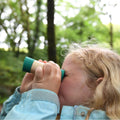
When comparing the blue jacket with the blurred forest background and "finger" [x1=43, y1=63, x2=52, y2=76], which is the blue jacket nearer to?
"finger" [x1=43, y1=63, x2=52, y2=76]

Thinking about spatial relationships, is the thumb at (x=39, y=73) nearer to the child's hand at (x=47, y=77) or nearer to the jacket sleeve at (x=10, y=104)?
the child's hand at (x=47, y=77)

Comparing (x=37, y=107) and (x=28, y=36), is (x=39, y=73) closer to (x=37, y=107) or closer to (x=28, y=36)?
(x=37, y=107)

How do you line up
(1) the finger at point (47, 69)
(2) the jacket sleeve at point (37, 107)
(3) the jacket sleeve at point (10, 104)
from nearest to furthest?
(2) the jacket sleeve at point (37, 107) < (1) the finger at point (47, 69) < (3) the jacket sleeve at point (10, 104)

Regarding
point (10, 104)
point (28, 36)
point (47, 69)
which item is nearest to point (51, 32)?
point (28, 36)

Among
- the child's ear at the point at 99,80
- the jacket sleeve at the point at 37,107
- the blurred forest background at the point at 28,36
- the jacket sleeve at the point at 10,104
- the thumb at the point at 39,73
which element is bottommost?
the jacket sleeve at the point at 10,104

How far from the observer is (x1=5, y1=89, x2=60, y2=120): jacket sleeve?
3.06ft

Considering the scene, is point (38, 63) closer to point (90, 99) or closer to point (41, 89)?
point (41, 89)

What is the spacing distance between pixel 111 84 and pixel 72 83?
0.23 metres

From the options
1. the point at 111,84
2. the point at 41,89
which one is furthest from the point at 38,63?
the point at 111,84

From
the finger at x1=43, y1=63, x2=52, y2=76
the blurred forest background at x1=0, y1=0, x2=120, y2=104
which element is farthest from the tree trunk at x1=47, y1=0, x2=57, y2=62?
the finger at x1=43, y1=63, x2=52, y2=76

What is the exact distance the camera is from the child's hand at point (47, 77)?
1.01 metres

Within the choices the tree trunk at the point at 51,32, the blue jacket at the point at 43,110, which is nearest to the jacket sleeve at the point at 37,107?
the blue jacket at the point at 43,110

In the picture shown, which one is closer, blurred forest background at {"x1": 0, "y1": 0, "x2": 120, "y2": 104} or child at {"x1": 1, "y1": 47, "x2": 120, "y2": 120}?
child at {"x1": 1, "y1": 47, "x2": 120, "y2": 120}

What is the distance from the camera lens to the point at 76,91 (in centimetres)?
112
